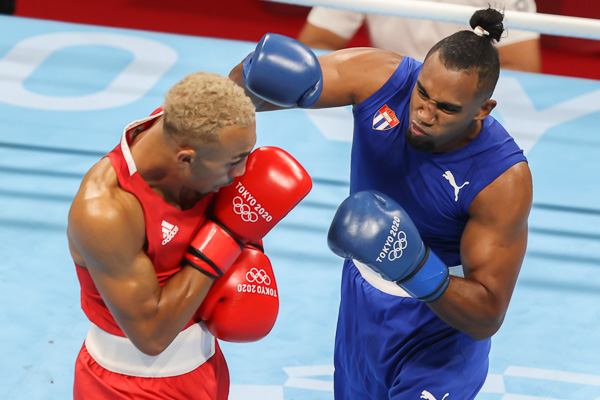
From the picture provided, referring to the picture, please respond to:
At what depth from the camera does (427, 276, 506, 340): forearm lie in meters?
1.98

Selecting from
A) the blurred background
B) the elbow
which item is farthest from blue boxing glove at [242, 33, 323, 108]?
the blurred background

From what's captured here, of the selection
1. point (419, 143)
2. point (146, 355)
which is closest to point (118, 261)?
point (146, 355)

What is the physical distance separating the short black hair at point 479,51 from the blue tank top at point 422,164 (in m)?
0.18

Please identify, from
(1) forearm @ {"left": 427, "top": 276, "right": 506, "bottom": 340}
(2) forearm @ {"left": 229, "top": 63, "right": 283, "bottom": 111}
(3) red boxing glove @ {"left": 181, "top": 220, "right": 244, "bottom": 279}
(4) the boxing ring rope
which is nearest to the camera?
(3) red boxing glove @ {"left": 181, "top": 220, "right": 244, "bottom": 279}

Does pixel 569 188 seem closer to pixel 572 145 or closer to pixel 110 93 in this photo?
pixel 572 145

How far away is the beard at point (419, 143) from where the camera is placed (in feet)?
6.68

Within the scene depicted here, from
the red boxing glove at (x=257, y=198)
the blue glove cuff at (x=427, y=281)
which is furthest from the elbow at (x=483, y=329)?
the red boxing glove at (x=257, y=198)

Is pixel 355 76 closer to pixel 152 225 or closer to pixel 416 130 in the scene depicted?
pixel 416 130

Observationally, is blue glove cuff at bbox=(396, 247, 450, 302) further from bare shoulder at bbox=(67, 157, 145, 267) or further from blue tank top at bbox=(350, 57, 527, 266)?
bare shoulder at bbox=(67, 157, 145, 267)

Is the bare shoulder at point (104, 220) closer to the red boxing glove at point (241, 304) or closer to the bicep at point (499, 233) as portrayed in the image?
the red boxing glove at point (241, 304)

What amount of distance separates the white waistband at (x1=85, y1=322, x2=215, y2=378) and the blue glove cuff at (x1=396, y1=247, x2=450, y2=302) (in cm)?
58

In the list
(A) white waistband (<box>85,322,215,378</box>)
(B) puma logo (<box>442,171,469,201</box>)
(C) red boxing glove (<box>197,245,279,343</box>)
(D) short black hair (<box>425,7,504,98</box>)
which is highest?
(D) short black hair (<box>425,7,504,98</box>)

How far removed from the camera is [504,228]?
2000 mm

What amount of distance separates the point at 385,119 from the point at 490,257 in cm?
50
